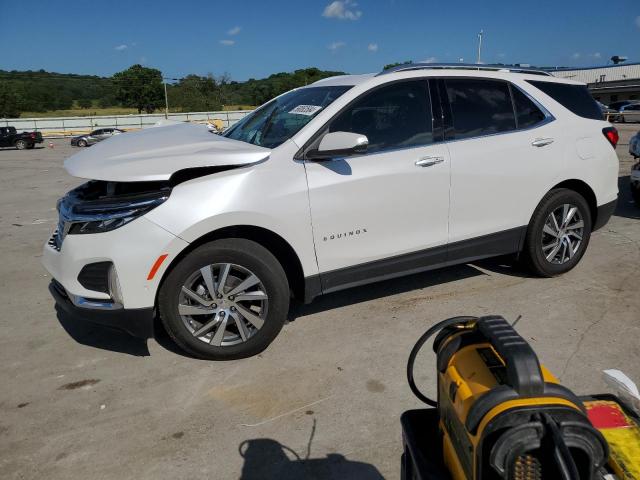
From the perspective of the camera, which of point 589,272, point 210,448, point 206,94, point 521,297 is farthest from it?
point 206,94

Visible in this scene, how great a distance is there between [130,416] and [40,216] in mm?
6715

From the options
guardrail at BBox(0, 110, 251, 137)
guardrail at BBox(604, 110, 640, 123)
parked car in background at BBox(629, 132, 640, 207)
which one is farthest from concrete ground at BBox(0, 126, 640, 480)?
guardrail at BBox(0, 110, 251, 137)

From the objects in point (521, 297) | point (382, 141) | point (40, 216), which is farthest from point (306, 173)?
point (40, 216)

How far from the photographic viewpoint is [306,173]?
3.42 metres

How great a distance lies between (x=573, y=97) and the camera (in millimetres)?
4574

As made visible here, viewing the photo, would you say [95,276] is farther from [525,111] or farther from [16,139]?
[16,139]

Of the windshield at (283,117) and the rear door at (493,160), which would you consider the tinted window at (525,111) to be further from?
the windshield at (283,117)

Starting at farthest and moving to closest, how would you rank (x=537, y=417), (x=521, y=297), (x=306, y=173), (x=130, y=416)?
(x=521, y=297) → (x=306, y=173) → (x=130, y=416) → (x=537, y=417)

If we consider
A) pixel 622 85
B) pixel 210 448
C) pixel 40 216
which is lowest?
pixel 210 448

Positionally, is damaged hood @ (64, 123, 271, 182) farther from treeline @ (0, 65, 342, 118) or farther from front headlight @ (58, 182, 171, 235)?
treeline @ (0, 65, 342, 118)

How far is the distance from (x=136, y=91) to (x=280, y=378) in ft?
325

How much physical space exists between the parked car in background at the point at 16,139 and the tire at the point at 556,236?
34214 mm

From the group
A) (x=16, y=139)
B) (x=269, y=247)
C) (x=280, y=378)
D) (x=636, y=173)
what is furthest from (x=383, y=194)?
(x=16, y=139)

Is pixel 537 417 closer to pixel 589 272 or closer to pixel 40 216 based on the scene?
pixel 589 272
